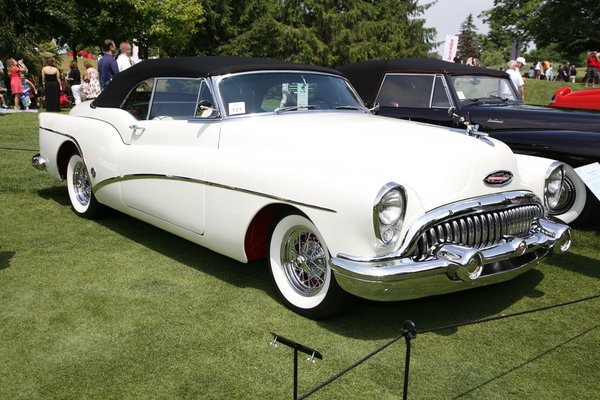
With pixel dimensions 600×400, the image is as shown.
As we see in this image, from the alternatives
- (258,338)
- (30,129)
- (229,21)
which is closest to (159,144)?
(258,338)

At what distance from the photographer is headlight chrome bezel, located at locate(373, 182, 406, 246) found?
301 centimetres

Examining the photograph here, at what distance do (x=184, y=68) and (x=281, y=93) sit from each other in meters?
0.80

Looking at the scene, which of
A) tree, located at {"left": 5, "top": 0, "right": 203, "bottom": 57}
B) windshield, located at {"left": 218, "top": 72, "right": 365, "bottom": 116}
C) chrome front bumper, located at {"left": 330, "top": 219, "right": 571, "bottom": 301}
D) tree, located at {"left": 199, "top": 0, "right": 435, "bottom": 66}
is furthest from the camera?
tree, located at {"left": 199, "top": 0, "right": 435, "bottom": 66}

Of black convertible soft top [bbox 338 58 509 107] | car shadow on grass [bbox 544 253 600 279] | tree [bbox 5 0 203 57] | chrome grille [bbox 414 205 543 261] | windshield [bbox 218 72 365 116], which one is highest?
tree [bbox 5 0 203 57]

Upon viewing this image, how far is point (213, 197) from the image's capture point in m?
3.89

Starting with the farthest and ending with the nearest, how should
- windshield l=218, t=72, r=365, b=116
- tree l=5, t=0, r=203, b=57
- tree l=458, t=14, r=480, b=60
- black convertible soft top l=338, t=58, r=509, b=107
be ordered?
1. tree l=458, t=14, r=480, b=60
2. tree l=5, t=0, r=203, b=57
3. black convertible soft top l=338, t=58, r=509, b=107
4. windshield l=218, t=72, r=365, b=116

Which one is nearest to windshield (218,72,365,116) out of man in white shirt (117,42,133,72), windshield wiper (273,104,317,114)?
windshield wiper (273,104,317,114)

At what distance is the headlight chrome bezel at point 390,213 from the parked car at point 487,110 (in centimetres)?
268

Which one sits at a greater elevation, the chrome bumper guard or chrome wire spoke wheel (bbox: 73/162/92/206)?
the chrome bumper guard

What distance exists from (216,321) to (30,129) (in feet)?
34.9

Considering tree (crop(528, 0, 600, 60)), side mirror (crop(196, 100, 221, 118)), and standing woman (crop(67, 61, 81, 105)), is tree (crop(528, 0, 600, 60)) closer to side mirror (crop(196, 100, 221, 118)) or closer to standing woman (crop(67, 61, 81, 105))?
standing woman (crop(67, 61, 81, 105))

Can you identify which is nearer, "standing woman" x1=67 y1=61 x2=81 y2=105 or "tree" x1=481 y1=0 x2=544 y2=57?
"standing woman" x1=67 y1=61 x2=81 y2=105

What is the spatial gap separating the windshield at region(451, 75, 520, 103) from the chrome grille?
3687 mm

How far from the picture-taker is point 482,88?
285 inches
